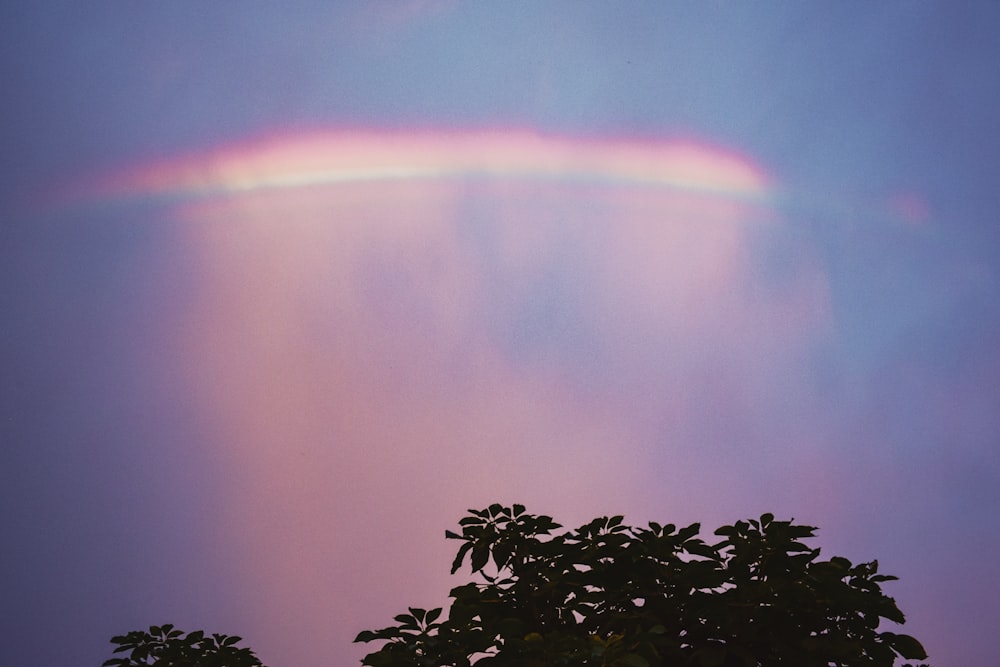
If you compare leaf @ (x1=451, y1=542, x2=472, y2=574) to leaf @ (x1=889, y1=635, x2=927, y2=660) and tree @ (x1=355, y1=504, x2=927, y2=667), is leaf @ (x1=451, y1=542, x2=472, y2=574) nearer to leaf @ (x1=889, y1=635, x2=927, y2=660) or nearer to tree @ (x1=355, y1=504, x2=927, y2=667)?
tree @ (x1=355, y1=504, x2=927, y2=667)

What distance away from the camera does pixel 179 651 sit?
475 centimetres

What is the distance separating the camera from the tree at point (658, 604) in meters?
3.56

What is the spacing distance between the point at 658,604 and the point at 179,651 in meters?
2.87

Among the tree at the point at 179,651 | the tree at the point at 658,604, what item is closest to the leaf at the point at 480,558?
the tree at the point at 658,604

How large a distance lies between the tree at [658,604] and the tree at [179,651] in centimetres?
123

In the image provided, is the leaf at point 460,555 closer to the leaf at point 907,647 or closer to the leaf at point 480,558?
the leaf at point 480,558

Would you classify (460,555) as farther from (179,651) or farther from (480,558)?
(179,651)

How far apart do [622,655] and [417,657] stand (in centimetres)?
97

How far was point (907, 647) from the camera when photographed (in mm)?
3635

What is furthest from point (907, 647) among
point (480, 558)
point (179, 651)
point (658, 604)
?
point (179, 651)

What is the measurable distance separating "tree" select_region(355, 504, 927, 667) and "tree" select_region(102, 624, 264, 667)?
1235 millimetres

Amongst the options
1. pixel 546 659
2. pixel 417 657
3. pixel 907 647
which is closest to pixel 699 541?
pixel 907 647

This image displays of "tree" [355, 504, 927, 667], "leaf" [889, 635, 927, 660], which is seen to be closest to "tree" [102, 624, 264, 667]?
"tree" [355, 504, 927, 667]

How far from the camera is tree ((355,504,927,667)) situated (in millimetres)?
3562
